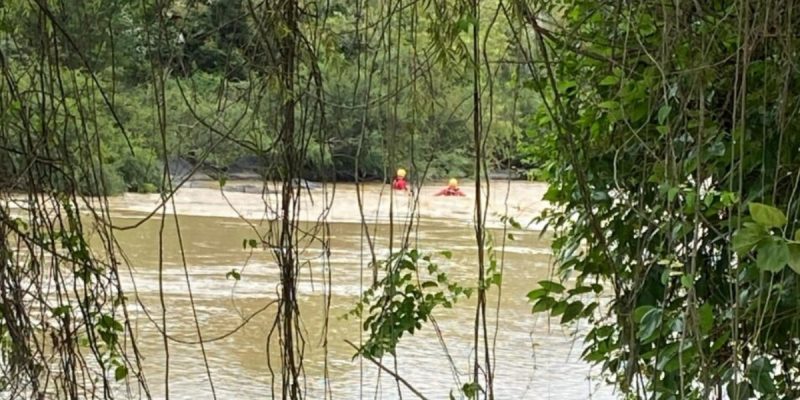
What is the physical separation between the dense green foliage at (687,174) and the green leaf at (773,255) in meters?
0.09

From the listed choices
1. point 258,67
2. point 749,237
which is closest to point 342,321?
point 258,67

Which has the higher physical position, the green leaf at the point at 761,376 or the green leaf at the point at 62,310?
the green leaf at the point at 62,310

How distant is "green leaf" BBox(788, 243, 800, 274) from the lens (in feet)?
2.33

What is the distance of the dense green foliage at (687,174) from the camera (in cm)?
92

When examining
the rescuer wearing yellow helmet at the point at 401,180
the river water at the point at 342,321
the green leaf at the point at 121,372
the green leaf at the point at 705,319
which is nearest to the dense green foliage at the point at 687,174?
the green leaf at the point at 705,319

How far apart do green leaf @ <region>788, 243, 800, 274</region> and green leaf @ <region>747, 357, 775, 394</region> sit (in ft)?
0.95

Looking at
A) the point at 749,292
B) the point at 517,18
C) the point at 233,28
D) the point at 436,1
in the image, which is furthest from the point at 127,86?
the point at 749,292

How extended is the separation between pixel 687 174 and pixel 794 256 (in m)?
0.25

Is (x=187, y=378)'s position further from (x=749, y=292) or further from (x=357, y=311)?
(x=749, y=292)

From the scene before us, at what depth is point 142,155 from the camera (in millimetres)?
2207

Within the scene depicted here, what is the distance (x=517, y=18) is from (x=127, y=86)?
0.88 m

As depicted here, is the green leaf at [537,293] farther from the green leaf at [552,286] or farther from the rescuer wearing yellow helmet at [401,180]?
the rescuer wearing yellow helmet at [401,180]

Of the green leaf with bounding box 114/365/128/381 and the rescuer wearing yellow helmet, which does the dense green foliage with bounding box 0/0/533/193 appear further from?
the green leaf with bounding box 114/365/128/381

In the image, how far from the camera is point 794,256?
2.34ft
